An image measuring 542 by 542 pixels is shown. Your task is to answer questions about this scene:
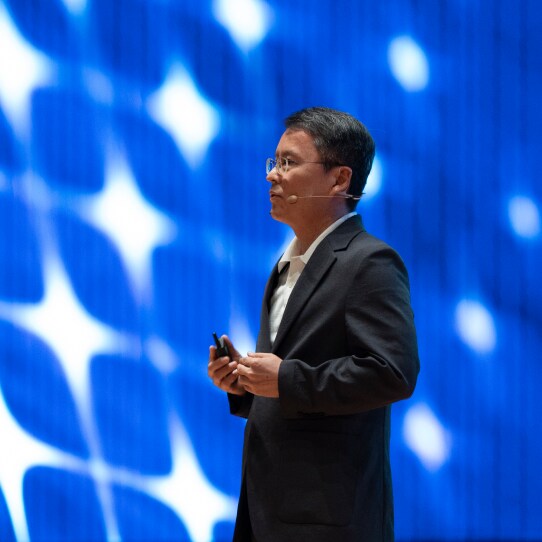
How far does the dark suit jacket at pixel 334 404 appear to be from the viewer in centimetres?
158

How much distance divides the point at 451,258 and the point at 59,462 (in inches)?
63.7

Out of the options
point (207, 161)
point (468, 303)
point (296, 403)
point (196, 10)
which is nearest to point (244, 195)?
point (207, 161)

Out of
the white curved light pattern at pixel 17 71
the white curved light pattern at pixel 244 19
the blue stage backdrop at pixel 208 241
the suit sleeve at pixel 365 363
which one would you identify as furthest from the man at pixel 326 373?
the white curved light pattern at pixel 17 71

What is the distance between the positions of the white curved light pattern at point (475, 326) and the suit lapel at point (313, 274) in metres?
1.39

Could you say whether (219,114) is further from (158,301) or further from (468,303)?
(468,303)

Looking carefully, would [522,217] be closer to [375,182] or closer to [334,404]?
[375,182]

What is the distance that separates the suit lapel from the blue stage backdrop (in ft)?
4.21

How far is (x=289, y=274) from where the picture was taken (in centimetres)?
187

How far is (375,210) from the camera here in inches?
120

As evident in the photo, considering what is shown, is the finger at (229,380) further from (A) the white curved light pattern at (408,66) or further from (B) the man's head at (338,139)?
(A) the white curved light pattern at (408,66)

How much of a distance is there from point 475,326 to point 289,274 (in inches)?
55.1

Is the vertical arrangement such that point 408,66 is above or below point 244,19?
below

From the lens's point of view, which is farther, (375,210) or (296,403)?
(375,210)

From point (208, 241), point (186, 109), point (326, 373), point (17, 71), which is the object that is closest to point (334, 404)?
point (326, 373)
